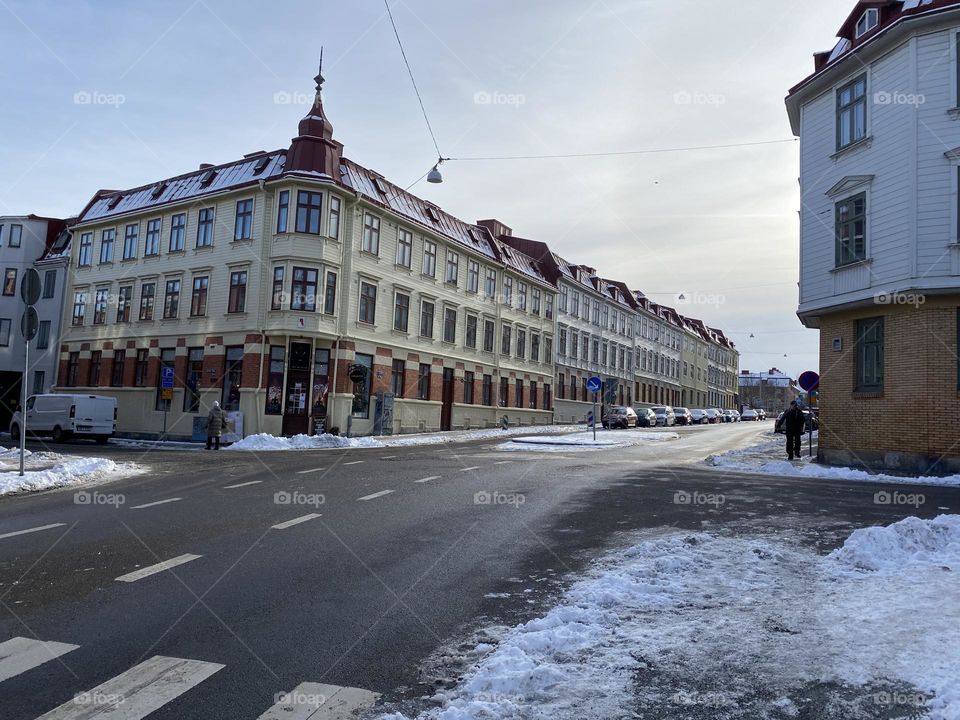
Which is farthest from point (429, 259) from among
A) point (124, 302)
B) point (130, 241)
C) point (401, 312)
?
point (124, 302)

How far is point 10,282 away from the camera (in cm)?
4525

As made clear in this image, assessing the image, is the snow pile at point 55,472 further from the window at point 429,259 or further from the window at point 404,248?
the window at point 429,259

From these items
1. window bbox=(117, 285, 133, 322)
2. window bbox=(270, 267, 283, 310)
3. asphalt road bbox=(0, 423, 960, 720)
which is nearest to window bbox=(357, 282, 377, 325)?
window bbox=(270, 267, 283, 310)

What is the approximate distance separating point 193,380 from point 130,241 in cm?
1010

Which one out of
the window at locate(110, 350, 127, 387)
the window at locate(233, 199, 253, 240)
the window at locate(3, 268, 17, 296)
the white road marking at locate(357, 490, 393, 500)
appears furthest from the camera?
the window at locate(3, 268, 17, 296)

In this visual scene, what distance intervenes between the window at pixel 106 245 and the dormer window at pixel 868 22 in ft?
117

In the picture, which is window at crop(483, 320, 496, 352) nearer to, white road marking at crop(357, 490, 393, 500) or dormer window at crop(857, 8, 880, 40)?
dormer window at crop(857, 8, 880, 40)

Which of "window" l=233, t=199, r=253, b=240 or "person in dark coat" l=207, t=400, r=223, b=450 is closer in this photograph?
"person in dark coat" l=207, t=400, r=223, b=450

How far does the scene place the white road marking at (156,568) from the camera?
641cm

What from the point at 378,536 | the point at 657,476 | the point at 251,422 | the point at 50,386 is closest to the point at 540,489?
the point at 657,476

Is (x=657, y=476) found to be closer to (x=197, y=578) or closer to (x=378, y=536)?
(x=378, y=536)

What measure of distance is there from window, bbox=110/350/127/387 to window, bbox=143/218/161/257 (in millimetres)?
5311

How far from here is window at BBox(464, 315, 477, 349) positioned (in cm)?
A: 4134

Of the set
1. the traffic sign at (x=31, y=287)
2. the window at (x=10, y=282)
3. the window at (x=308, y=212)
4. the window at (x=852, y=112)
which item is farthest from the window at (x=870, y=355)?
the window at (x=10, y=282)
